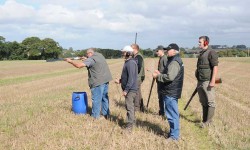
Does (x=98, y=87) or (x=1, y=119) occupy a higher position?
(x=98, y=87)

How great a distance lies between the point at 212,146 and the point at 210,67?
248cm

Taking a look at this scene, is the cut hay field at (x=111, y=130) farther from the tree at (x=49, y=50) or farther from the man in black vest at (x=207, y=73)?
the tree at (x=49, y=50)

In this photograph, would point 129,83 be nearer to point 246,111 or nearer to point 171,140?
point 171,140

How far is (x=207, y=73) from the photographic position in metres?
9.62

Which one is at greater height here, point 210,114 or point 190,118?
point 210,114

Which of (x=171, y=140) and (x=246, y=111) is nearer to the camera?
(x=171, y=140)

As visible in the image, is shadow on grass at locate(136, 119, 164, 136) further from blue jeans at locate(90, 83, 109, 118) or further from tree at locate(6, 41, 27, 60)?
tree at locate(6, 41, 27, 60)

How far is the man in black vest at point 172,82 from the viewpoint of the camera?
7.77 metres

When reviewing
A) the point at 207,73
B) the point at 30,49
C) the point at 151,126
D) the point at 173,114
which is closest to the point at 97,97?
the point at 151,126

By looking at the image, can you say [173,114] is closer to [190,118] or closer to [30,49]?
[190,118]

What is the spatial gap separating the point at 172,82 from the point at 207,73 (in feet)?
6.87

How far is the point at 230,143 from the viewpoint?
26.2ft

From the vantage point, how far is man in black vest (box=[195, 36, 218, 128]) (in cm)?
948

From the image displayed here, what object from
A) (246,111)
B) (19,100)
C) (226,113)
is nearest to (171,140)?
(226,113)
